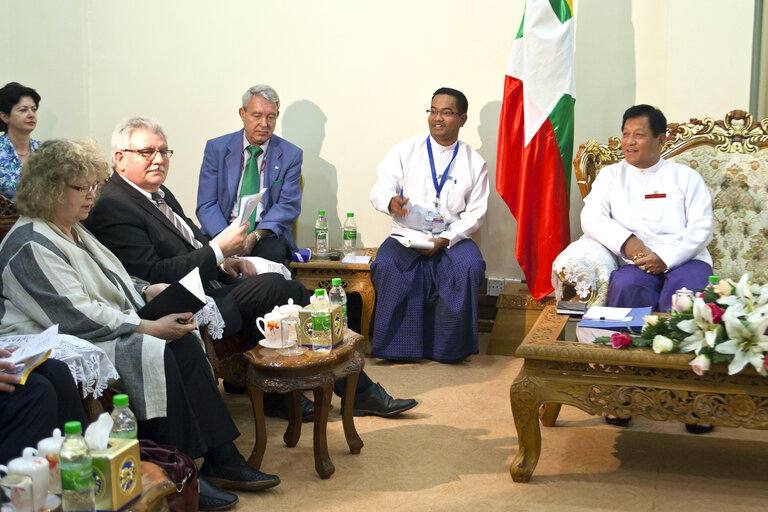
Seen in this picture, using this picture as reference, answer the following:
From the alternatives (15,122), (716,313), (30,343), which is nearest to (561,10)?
(716,313)

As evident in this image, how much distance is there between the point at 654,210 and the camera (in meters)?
4.46

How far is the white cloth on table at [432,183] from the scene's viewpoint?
5.14 metres

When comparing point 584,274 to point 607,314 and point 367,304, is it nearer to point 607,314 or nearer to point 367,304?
point 607,314

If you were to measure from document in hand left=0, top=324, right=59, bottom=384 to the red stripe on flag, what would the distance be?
300 centimetres

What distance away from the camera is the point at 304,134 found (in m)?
5.79

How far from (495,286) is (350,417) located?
2365 mm

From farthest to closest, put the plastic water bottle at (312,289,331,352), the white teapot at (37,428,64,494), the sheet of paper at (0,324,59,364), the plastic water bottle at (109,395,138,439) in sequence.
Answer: the plastic water bottle at (312,289,331,352) → the sheet of paper at (0,324,59,364) → the plastic water bottle at (109,395,138,439) → the white teapot at (37,428,64,494)

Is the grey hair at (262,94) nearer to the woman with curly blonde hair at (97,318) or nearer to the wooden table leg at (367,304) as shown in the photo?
the wooden table leg at (367,304)

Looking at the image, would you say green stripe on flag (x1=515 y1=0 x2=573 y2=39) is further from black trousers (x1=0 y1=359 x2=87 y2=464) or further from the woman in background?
black trousers (x1=0 y1=359 x2=87 y2=464)

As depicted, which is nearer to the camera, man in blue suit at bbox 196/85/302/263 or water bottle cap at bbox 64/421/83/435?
water bottle cap at bbox 64/421/83/435

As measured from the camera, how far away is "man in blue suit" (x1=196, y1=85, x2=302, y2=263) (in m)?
5.02

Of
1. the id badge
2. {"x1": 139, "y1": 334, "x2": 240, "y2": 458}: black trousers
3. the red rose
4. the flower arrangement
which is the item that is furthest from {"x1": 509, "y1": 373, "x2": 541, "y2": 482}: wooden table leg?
the id badge

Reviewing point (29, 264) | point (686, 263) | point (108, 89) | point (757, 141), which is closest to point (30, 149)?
point (108, 89)

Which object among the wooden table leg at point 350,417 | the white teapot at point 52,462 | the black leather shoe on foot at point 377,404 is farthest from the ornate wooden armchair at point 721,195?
the white teapot at point 52,462
